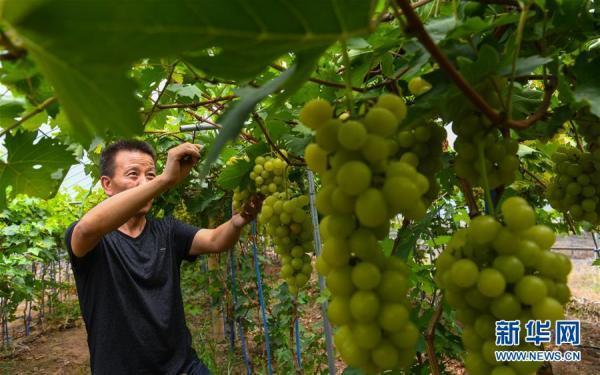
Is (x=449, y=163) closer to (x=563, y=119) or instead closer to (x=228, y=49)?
(x=563, y=119)

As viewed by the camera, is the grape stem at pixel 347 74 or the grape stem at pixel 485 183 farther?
the grape stem at pixel 485 183

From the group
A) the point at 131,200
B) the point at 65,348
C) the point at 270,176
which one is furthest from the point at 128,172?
the point at 65,348

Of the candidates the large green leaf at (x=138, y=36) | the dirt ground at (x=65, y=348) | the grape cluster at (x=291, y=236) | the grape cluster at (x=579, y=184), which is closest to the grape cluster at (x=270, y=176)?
the grape cluster at (x=291, y=236)

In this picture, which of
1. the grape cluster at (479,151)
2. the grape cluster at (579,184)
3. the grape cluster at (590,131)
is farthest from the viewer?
the grape cluster at (579,184)

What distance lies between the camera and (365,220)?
54 cm

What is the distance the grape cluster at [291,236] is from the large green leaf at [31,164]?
69 centimetres

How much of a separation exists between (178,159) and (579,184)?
140 centimetres

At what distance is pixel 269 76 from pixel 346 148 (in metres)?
1.00

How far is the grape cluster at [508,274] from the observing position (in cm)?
58

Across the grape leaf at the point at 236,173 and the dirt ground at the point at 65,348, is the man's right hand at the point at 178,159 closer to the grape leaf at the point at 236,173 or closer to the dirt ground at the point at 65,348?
the grape leaf at the point at 236,173

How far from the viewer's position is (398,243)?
1063 mm

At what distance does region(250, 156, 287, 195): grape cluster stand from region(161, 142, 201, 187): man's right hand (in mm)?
272

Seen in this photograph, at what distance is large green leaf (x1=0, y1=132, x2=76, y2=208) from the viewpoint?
3.77 ft

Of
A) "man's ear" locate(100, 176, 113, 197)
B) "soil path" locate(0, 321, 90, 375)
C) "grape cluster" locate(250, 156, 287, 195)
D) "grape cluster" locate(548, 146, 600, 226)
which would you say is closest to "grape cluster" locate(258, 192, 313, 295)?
"grape cluster" locate(250, 156, 287, 195)
